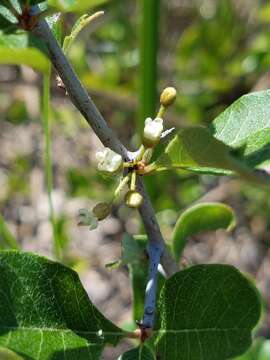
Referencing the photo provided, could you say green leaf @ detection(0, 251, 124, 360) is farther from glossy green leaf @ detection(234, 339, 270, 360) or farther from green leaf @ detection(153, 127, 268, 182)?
glossy green leaf @ detection(234, 339, 270, 360)

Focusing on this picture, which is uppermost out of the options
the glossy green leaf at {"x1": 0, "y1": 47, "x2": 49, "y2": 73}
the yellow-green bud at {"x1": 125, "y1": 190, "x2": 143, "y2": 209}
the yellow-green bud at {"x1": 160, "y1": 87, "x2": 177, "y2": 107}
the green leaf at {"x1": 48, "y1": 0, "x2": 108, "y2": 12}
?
the green leaf at {"x1": 48, "y1": 0, "x2": 108, "y2": 12}

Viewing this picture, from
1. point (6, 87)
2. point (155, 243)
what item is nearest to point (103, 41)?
point (6, 87)

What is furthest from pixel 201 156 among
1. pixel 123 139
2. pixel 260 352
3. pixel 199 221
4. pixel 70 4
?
pixel 123 139

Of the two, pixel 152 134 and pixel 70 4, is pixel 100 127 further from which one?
pixel 70 4

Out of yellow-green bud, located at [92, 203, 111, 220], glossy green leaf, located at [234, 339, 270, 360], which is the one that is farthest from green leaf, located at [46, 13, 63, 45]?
glossy green leaf, located at [234, 339, 270, 360]

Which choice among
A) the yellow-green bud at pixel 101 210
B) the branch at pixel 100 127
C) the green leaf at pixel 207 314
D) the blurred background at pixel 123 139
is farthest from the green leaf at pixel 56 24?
the blurred background at pixel 123 139

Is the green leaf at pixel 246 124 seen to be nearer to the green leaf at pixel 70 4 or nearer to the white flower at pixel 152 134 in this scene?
the white flower at pixel 152 134

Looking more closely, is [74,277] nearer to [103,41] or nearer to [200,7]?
[103,41]

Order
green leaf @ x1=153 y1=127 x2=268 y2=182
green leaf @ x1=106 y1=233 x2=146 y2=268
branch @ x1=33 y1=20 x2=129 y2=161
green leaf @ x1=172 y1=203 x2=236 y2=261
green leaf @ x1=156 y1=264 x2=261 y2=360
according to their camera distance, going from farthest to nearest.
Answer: green leaf @ x1=172 y1=203 x2=236 y2=261
green leaf @ x1=106 y1=233 x2=146 y2=268
green leaf @ x1=156 y1=264 x2=261 y2=360
branch @ x1=33 y1=20 x2=129 y2=161
green leaf @ x1=153 y1=127 x2=268 y2=182
